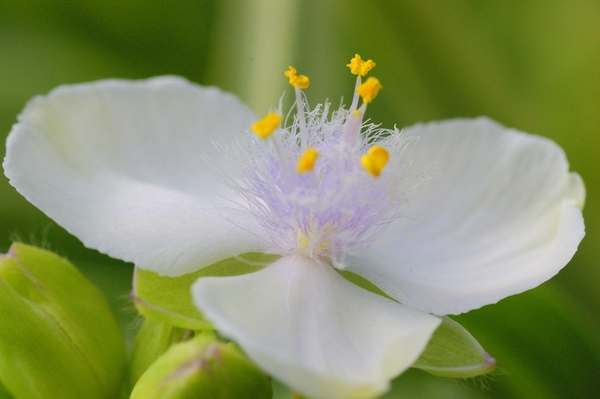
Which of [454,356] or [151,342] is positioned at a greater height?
[454,356]

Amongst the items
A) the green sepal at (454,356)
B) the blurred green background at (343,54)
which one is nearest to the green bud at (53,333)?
the green sepal at (454,356)

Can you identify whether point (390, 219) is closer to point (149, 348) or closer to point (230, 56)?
point (149, 348)

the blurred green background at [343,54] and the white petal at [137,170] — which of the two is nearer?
the white petal at [137,170]

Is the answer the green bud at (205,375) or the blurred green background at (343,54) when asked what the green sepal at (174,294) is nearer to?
the green bud at (205,375)

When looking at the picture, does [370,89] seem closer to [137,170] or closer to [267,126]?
[267,126]

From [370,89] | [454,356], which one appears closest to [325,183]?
[370,89]
